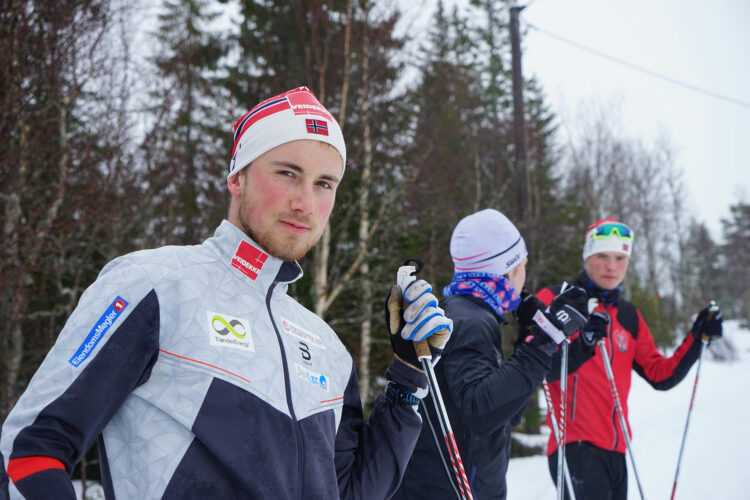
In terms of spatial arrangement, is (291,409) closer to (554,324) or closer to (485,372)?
(485,372)

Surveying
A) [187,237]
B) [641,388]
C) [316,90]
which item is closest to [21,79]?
[316,90]

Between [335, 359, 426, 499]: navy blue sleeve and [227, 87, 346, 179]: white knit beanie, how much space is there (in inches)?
31.2

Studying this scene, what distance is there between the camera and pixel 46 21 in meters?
6.46

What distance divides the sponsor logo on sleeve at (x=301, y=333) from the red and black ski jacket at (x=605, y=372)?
2.12 meters

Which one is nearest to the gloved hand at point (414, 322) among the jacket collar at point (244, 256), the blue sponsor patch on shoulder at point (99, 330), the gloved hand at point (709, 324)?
the jacket collar at point (244, 256)

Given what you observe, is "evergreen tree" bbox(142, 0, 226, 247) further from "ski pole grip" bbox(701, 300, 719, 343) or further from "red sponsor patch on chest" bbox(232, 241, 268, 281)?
"red sponsor patch on chest" bbox(232, 241, 268, 281)

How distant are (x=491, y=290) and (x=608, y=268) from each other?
178cm

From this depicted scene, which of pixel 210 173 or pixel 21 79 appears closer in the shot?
pixel 21 79

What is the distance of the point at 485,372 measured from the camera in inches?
90.6

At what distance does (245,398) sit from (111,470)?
0.34 metres

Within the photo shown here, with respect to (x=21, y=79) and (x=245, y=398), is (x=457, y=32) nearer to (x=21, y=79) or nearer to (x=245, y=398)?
(x=21, y=79)

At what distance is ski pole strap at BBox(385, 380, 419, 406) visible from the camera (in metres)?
1.78

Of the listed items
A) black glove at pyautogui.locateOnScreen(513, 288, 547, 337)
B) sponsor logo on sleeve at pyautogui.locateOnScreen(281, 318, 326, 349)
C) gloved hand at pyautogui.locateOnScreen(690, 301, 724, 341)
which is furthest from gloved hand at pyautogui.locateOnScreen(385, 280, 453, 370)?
gloved hand at pyautogui.locateOnScreen(690, 301, 724, 341)

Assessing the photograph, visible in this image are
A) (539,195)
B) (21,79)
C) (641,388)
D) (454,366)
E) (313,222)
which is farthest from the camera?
(539,195)
